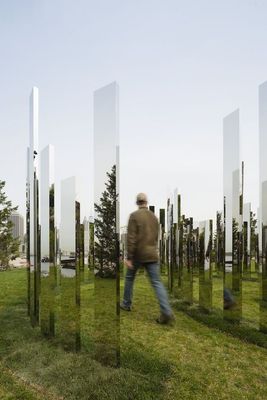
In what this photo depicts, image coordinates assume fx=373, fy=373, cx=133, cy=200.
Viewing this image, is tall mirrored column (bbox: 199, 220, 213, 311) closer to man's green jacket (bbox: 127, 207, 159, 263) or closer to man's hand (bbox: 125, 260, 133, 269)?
man's green jacket (bbox: 127, 207, 159, 263)

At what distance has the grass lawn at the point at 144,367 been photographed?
302cm

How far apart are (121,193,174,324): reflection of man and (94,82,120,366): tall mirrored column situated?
4.12 feet

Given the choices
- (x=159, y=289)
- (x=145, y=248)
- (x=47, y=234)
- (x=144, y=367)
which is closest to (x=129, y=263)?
(x=145, y=248)

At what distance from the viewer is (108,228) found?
352cm

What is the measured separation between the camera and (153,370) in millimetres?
3357

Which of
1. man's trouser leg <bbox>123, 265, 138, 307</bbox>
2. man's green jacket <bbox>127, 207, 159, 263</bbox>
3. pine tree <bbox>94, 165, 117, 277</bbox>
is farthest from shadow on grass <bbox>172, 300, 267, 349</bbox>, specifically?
pine tree <bbox>94, 165, 117, 277</bbox>

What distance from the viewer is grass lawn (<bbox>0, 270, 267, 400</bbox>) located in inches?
119

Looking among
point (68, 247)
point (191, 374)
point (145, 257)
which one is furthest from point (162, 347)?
point (68, 247)

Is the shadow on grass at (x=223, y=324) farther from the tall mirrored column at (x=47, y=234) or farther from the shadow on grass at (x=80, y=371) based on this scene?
the tall mirrored column at (x=47, y=234)

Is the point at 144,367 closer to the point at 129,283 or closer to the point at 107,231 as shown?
the point at 107,231

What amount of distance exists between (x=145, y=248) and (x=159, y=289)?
56 centimetres

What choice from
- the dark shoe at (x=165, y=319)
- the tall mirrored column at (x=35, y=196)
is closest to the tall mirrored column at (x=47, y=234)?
the tall mirrored column at (x=35, y=196)

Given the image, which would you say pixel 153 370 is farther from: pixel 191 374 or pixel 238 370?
pixel 238 370

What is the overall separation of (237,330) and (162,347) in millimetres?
1164
